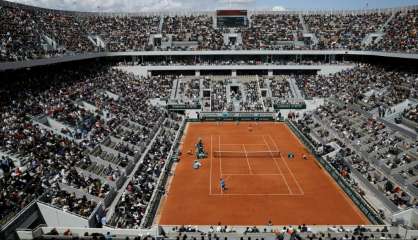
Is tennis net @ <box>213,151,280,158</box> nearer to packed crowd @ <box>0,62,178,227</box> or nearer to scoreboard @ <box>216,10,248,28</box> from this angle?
packed crowd @ <box>0,62,178,227</box>

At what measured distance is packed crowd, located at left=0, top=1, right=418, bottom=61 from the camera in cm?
5209

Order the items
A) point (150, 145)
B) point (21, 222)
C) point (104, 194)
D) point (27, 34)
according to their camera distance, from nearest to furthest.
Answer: point (21, 222)
point (104, 194)
point (150, 145)
point (27, 34)

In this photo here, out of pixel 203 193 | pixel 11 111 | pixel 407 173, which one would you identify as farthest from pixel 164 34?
pixel 407 173

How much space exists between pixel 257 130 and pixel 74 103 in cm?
2200

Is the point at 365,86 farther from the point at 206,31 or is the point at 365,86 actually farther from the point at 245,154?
the point at 206,31

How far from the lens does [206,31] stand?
225 feet

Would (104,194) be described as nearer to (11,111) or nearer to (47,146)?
(47,146)

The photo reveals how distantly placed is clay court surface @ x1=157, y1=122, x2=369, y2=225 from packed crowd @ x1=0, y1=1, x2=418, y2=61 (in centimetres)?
2429

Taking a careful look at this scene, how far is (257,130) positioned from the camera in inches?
1865

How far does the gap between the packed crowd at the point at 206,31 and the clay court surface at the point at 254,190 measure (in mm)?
24286

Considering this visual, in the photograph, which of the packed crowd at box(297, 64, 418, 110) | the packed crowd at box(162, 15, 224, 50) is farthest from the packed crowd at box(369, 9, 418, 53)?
the packed crowd at box(162, 15, 224, 50)

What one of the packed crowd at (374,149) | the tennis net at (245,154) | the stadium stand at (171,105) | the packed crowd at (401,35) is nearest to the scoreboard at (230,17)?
the stadium stand at (171,105)

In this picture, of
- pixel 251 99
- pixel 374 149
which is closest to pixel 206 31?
pixel 251 99

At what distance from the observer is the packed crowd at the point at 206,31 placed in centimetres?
5209
